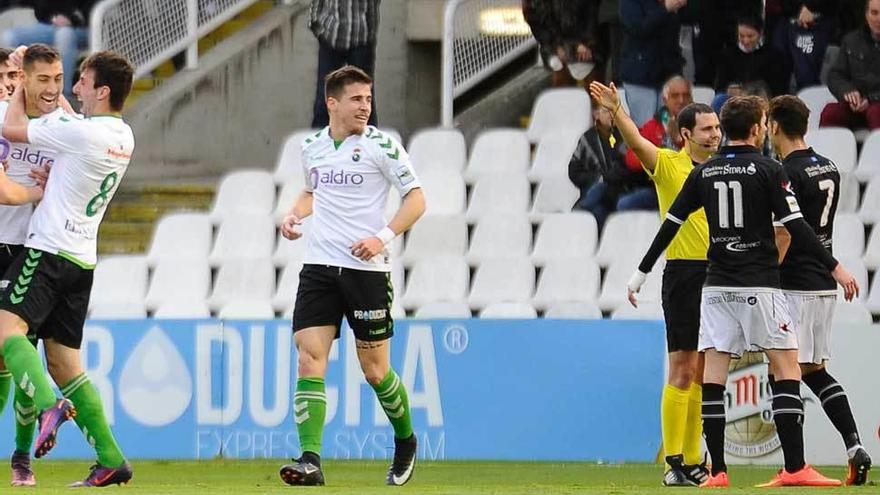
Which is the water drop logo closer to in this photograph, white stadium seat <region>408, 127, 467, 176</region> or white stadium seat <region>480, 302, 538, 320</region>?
white stadium seat <region>480, 302, 538, 320</region>

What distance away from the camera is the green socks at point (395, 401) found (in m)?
9.62

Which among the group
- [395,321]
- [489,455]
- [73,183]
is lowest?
[489,455]

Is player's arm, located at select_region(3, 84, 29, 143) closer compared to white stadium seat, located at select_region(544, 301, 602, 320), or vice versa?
player's arm, located at select_region(3, 84, 29, 143)

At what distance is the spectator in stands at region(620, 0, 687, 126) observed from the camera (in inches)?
554

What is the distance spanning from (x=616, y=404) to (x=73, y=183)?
4406mm

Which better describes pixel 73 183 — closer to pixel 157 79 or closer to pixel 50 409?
pixel 50 409

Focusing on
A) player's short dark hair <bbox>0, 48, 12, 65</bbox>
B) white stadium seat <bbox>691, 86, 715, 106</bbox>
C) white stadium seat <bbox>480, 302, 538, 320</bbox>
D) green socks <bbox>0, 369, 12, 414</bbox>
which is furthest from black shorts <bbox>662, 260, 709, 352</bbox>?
white stadium seat <bbox>691, 86, 715, 106</bbox>

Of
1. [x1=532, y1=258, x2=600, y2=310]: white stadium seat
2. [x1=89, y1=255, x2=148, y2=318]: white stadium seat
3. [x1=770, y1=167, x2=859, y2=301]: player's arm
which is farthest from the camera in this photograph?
[x1=89, y1=255, x2=148, y2=318]: white stadium seat

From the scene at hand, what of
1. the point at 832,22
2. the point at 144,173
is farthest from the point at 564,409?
the point at 144,173

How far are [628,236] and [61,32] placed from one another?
20.2ft

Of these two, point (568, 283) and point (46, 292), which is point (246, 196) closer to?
point (568, 283)

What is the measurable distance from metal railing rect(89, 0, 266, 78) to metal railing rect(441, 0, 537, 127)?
85.0 inches

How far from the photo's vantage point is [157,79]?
1731 cm

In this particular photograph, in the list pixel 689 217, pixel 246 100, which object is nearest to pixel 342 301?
pixel 689 217
